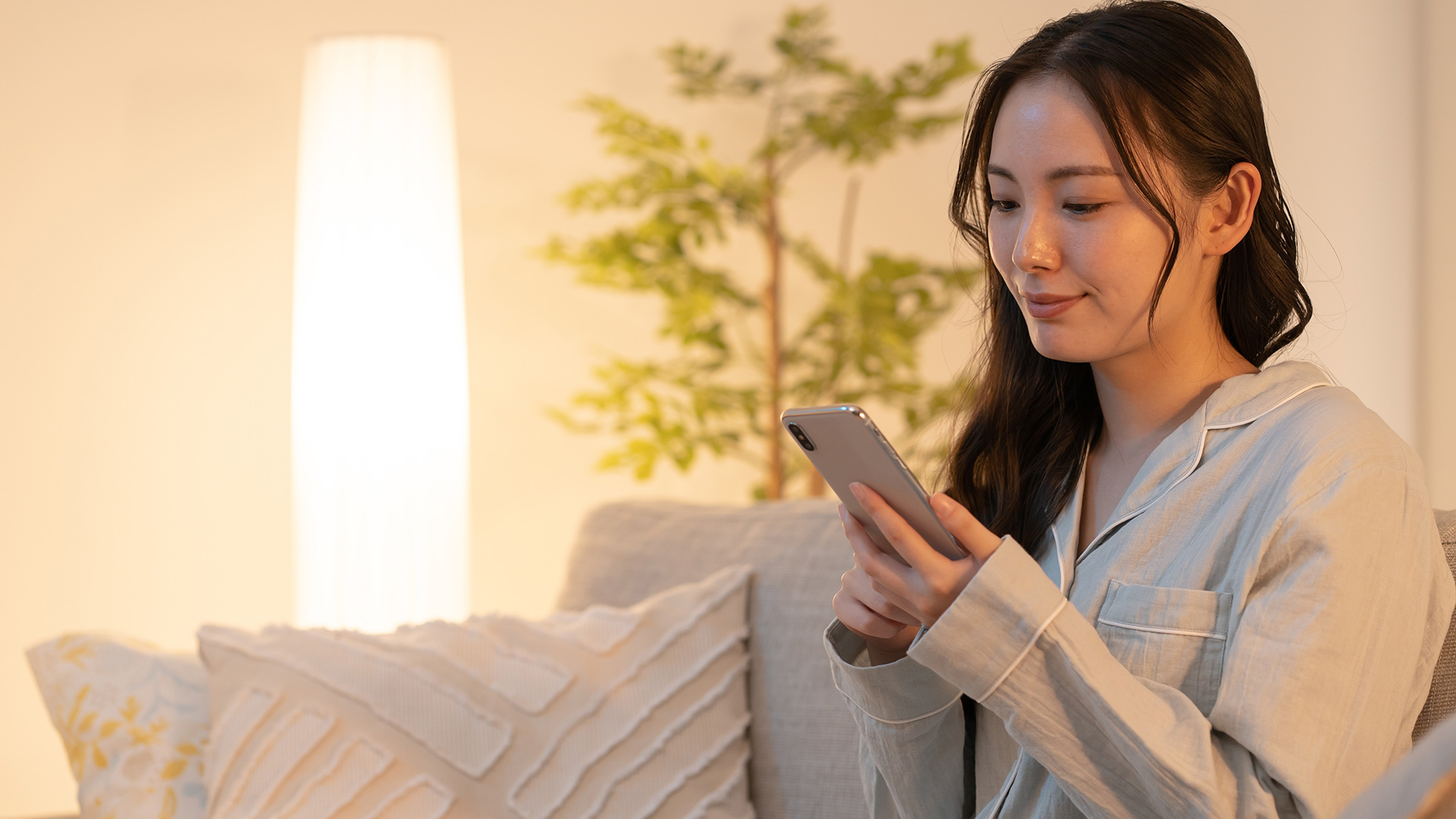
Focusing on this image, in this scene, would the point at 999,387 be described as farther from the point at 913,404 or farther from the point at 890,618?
the point at 913,404

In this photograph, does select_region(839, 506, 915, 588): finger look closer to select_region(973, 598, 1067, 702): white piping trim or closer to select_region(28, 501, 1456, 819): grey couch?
select_region(973, 598, 1067, 702): white piping trim

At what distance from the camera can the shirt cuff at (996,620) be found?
0.72 m

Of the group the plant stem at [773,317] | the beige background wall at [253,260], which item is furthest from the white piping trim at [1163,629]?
the plant stem at [773,317]

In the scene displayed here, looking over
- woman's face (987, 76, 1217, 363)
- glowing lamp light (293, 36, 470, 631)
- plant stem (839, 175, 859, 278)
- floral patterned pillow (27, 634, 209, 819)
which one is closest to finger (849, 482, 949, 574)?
woman's face (987, 76, 1217, 363)

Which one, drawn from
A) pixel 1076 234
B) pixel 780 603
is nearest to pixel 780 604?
pixel 780 603

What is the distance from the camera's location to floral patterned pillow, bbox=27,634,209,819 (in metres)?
1.15

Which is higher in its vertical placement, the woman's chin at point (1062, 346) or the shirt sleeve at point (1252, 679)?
the woman's chin at point (1062, 346)

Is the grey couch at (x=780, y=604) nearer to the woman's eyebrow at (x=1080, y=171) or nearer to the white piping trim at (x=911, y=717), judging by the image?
the white piping trim at (x=911, y=717)

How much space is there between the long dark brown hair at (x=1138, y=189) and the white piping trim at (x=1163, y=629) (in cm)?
17

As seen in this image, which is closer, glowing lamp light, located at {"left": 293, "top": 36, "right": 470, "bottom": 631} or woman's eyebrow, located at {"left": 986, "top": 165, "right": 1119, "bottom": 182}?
woman's eyebrow, located at {"left": 986, "top": 165, "right": 1119, "bottom": 182}

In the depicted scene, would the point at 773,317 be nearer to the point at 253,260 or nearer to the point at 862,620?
the point at 253,260

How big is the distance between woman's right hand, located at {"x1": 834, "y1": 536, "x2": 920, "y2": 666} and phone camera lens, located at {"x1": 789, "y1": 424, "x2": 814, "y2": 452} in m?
0.12

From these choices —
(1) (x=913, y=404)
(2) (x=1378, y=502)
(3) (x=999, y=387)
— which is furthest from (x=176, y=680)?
(1) (x=913, y=404)

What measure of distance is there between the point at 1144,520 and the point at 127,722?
1.04 m
